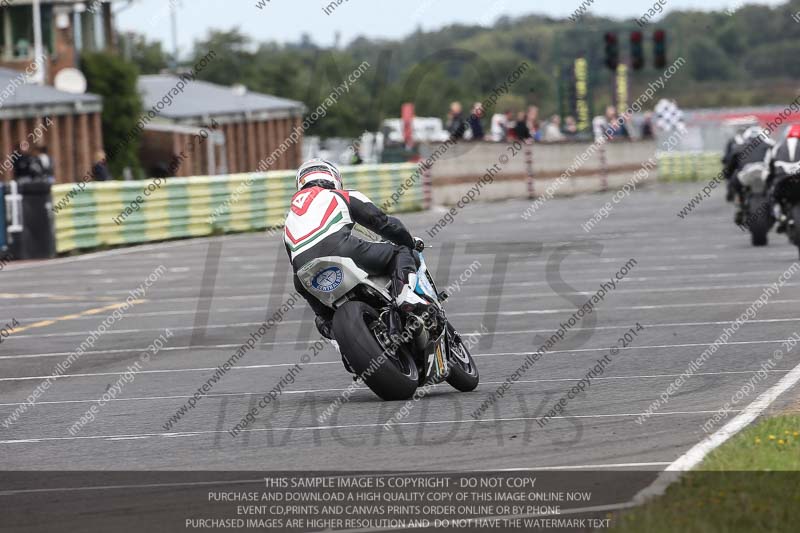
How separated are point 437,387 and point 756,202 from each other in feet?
43.6

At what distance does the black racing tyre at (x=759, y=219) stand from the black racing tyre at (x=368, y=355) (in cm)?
1343

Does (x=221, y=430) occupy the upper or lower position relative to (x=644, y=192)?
upper

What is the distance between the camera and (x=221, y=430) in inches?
372

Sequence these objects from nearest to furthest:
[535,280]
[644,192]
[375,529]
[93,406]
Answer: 1. [375,529]
2. [93,406]
3. [535,280]
4. [644,192]

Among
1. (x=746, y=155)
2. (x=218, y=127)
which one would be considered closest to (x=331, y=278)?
(x=746, y=155)

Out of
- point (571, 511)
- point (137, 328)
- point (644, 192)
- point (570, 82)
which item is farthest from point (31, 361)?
point (570, 82)

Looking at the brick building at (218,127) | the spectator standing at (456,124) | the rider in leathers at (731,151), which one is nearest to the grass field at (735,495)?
the rider in leathers at (731,151)

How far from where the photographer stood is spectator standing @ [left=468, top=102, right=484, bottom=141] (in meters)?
43.2

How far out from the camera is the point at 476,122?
44.9 m

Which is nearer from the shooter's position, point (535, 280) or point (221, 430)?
point (221, 430)

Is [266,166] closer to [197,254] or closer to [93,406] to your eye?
[197,254]

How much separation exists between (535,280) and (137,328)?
5578mm

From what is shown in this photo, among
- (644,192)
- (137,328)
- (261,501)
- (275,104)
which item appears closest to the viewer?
(261,501)

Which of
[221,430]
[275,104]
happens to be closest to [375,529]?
[221,430]
